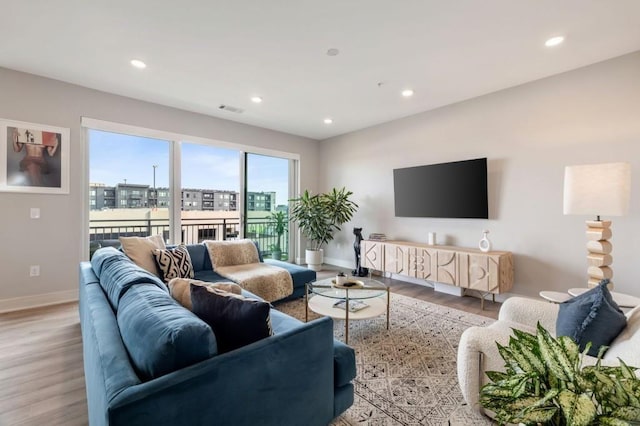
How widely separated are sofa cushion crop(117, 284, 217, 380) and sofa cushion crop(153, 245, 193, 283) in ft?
6.70

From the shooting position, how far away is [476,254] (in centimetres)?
361

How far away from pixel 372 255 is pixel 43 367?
13.1 feet

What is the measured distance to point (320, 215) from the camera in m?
5.42

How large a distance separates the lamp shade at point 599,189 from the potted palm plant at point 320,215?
333cm

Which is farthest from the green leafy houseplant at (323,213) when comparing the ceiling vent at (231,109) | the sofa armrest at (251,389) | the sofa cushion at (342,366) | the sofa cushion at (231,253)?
the sofa armrest at (251,389)

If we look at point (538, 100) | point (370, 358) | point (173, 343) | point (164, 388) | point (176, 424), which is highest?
point (538, 100)

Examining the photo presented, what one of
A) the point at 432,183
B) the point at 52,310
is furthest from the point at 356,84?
the point at 52,310

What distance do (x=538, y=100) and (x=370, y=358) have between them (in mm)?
3565

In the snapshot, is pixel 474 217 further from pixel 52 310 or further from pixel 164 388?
pixel 52 310

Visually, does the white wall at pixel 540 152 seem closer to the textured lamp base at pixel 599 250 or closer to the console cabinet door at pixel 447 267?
the console cabinet door at pixel 447 267

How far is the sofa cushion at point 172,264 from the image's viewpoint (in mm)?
3164

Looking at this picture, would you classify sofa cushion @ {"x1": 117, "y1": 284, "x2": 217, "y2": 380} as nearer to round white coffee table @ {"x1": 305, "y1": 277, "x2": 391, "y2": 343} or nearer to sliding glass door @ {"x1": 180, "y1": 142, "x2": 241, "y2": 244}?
round white coffee table @ {"x1": 305, "y1": 277, "x2": 391, "y2": 343}

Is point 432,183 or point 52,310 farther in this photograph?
point 432,183

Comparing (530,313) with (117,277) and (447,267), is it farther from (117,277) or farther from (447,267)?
(117,277)
